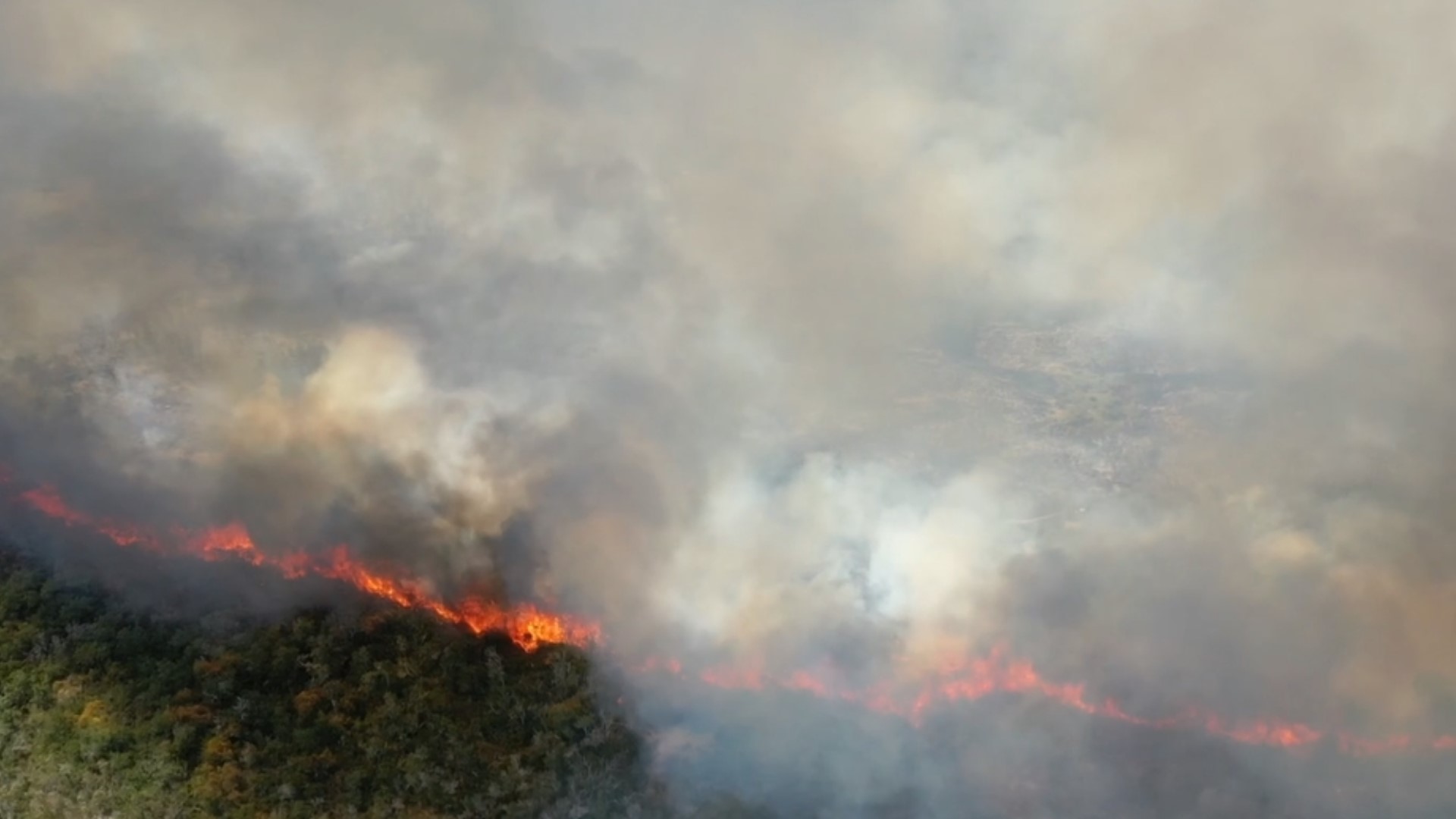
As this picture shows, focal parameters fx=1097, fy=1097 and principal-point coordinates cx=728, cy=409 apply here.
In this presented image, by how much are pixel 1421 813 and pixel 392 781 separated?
80.5ft

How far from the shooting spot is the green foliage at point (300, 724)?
26.6 meters

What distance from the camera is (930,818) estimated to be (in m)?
25.4

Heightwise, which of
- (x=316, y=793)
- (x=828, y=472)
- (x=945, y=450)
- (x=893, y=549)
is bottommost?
(x=316, y=793)

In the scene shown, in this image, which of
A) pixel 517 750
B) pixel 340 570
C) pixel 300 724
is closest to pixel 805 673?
pixel 517 750

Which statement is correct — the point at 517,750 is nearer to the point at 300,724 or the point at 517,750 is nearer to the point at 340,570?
the point at 300,724

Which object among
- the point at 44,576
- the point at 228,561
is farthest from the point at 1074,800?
the point at 44,576

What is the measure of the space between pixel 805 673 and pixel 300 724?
13496mm

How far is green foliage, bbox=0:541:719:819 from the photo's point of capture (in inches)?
1047

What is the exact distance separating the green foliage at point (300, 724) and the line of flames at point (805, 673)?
857 millimetres

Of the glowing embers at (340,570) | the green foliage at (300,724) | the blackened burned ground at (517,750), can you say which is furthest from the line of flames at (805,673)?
the green foliage at (300,724)

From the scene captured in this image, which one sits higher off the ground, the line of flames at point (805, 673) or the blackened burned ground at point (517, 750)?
the line of flames at point (805, 673)

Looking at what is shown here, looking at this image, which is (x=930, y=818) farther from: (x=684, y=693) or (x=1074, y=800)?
(x=684, y=693)

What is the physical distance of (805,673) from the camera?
94.1 ft

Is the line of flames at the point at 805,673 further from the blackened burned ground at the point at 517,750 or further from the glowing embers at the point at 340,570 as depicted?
the blackened burned ground at the point at 517,750
